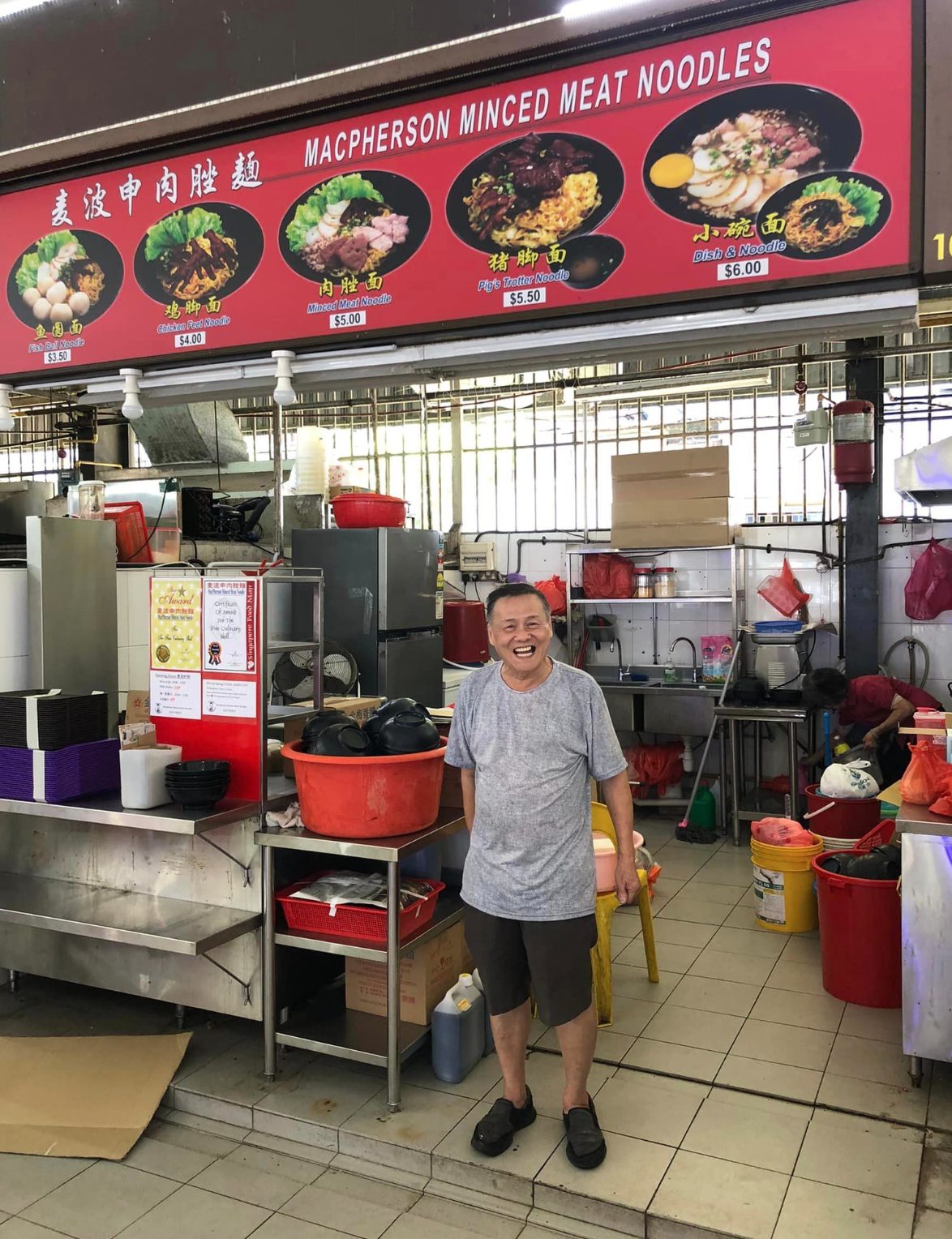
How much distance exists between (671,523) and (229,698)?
4.54 m

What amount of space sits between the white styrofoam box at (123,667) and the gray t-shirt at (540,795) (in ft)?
8.00

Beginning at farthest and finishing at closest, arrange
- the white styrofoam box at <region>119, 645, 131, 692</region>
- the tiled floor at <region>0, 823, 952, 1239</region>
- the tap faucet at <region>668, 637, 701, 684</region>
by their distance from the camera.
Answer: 1. the tap faucet at <region>668, 637, 701, 684</region>
2. the white styrofoam box at <region>119, 645, 131, 692</region>
3. the tiled floor at <region>0, 823, 952, 1239</region>

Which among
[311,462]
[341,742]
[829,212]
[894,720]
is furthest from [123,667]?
[894,720]

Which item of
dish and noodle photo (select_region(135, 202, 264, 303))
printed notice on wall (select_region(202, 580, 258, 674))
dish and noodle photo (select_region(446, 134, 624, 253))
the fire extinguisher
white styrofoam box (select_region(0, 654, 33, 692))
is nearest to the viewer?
dish and noodle photo (select_region(446, 134, 624, 253))

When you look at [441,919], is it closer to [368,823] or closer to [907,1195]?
[368,823]

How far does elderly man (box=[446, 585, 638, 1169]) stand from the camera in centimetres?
270

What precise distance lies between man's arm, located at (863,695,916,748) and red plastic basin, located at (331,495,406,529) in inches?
131

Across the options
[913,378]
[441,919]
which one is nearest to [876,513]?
[913,378]

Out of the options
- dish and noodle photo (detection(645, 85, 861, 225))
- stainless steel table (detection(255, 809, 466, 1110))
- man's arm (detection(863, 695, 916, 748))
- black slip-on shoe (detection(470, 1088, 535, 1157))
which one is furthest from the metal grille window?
black slip-on shoe (detection(470, 1088, 535, 1157))

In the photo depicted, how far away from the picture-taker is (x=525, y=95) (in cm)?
249

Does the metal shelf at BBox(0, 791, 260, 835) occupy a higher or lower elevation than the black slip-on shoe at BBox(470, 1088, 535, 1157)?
higher

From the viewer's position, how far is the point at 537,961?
2.72 meters

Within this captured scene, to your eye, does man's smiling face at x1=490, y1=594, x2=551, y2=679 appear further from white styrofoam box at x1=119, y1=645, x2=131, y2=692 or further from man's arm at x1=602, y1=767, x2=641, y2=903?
white styrofoam box at x1=119, y1=645, x2=131, y2=692

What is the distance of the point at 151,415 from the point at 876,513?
17.2ft
